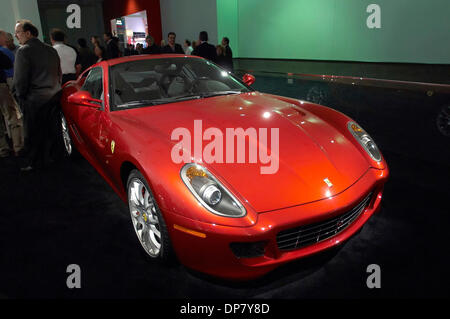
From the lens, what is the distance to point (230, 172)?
5.88ft

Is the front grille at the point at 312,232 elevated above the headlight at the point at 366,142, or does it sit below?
below

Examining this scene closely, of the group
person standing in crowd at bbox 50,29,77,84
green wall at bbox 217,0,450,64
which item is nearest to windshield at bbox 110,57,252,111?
person standing in crowd at bbox 50,29,77,84

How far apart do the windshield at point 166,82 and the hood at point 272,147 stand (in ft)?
0.61

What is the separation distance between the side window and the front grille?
83.6 inches

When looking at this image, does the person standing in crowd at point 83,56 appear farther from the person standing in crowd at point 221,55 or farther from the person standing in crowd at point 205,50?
the person standing in crowd at point 221,55

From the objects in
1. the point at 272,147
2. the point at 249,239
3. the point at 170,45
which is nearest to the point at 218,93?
the point at 272,147

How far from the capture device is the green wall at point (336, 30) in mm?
5551

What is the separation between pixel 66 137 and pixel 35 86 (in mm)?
681

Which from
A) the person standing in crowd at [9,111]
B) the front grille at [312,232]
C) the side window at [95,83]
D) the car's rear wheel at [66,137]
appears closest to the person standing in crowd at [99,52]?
the person standing in crowd at [9,111]

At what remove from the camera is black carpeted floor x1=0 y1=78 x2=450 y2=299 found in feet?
6.20

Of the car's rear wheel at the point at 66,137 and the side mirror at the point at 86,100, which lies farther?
the car's rear wheel at the point at 66,137

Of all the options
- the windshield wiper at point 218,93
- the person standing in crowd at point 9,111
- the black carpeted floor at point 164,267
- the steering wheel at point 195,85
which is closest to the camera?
the black carpeted floor at point 164,267
